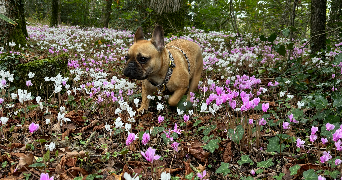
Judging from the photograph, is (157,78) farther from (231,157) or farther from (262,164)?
(262,164)

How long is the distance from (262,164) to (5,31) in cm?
809

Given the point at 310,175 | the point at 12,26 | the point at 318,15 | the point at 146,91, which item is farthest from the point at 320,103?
the point at 12,26

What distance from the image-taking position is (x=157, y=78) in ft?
14.5

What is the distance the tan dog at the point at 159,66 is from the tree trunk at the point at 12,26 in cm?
522

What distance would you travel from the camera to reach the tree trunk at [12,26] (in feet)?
23.4

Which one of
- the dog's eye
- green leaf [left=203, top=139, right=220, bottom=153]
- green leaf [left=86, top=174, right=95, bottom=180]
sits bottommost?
green leaf [left=86, top=174, right=95, bottom=180]

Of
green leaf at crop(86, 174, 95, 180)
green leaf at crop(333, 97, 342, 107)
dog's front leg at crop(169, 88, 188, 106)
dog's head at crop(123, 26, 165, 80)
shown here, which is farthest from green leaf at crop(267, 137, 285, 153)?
dog's head at crop(123, 26, 165, 80)

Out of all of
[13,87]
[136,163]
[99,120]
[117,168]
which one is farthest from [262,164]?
[13,87]

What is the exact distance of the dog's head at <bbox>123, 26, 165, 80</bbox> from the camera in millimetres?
3902

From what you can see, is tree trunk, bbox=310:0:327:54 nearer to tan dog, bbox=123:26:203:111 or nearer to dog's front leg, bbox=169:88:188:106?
tan dog, bbox=123:26:203:111

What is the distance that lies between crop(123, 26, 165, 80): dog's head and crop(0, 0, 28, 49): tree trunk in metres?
5.40

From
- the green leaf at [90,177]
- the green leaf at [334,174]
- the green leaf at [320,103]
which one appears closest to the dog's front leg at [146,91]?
the green leaf at [90,177]

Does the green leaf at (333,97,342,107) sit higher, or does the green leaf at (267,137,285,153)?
the green leaf at (333,97,342,107)

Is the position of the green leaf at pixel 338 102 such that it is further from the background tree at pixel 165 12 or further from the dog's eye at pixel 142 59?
the background tree at pixel 165 12
